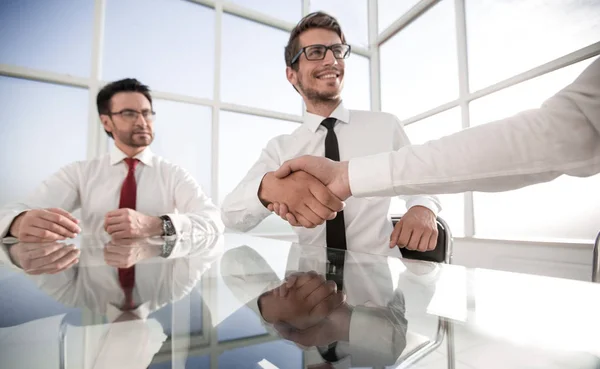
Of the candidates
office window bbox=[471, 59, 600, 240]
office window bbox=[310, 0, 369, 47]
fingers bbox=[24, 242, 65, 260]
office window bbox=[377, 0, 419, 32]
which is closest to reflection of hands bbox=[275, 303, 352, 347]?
fingers bbox=[24, 242, 65, 260]

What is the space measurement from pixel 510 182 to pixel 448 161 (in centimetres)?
12

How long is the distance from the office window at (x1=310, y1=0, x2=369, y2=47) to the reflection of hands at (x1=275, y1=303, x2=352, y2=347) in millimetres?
3930

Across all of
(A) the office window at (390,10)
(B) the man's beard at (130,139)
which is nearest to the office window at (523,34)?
A: (A) the office window at (390,10)

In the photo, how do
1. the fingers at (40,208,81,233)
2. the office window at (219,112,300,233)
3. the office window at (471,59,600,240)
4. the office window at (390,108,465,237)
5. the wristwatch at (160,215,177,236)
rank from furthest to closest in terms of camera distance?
the office window at (219,112,300,233), the office window at (390,108,465,237), the office window at (471,59,600,240), the wristwatch at (160,215,177,236), the fingers at (40,208,81,233)

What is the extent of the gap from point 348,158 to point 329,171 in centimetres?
63

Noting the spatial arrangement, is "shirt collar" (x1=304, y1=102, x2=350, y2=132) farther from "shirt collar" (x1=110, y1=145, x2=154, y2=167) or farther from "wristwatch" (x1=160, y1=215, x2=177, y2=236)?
"shirt collar" (x1=110, y1=145, x2=154, y2=167)

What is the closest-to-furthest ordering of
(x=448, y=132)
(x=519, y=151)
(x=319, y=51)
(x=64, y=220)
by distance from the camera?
1. (x=519, y=151)
2. (x=64, y=220)
3. (x=319, y=51)
4. (x=448, y=132)

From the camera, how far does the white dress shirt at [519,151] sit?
1.80 feet

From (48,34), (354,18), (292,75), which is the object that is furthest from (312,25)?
(354,18)

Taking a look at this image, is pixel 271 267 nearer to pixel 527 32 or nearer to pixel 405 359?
pixel 405 359

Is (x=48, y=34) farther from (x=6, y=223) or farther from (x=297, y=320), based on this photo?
(x=297, y=320)

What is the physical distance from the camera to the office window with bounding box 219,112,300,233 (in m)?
2.86

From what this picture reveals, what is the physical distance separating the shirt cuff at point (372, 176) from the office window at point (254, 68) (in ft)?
7.68

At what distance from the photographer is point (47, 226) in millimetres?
1200
